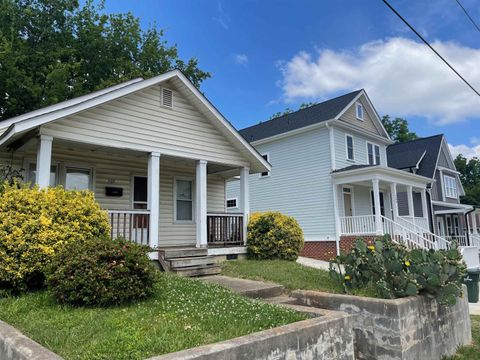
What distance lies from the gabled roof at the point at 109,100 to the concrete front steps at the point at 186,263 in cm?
386

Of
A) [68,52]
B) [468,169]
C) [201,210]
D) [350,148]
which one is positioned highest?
[68,52]

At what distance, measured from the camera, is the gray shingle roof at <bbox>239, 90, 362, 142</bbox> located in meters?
18.7

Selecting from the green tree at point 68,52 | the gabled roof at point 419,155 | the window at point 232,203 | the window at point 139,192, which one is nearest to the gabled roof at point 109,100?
the window at point 139,192

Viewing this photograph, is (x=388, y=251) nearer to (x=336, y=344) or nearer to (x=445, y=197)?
(x=336, y=344)

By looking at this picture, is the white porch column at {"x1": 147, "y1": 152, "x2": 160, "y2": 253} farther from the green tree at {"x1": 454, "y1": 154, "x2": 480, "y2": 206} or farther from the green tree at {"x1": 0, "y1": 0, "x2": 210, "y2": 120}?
the green tree at {"x1": 454, "y1": 154, "x2": 480, "y2": 206}

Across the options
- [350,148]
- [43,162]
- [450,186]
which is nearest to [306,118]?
[350,148]

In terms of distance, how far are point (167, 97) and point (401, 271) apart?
761 cm

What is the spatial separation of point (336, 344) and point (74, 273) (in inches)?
136

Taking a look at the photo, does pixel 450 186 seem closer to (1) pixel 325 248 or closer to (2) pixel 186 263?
(1) pixel 325 248

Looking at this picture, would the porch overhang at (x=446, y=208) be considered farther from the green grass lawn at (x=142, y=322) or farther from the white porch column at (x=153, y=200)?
the green grass lawn at (x=142, y=322)

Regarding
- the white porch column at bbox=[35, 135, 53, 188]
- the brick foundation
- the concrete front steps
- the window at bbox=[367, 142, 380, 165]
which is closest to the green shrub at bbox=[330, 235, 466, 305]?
the concrete front steps

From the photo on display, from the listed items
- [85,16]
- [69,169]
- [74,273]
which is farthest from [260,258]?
[85,16]

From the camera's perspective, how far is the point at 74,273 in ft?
16.1

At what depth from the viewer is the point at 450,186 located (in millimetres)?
28047
